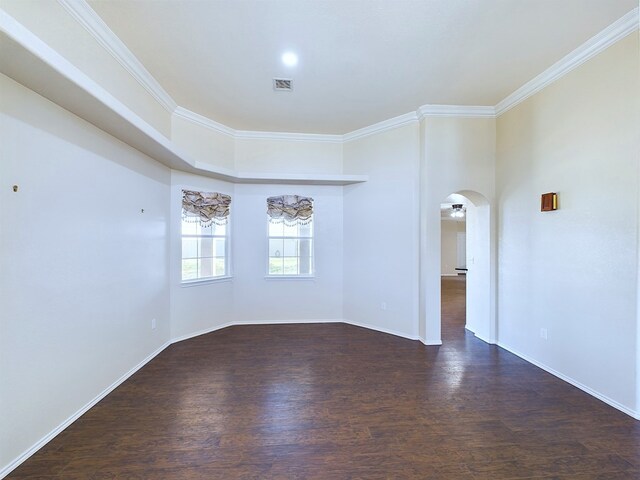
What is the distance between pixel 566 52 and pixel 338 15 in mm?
2209

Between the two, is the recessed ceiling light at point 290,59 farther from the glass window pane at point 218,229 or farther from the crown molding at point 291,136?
the glass window pane at point 218,229

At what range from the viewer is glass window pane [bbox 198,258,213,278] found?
436 centimetres

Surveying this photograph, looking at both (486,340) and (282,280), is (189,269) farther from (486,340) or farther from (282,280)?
(486,340)

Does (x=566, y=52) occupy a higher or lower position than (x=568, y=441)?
higher

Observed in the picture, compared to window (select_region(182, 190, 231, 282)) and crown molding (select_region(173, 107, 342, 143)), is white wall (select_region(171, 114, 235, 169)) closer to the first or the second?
crown molding (select_region(173, 107, 342, 143))

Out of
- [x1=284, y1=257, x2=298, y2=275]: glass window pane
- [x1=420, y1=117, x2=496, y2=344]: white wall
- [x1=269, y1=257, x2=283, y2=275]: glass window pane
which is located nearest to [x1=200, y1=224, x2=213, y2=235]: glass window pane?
[x1=269, y1=257, x2=283, y2=275]: glass window pane

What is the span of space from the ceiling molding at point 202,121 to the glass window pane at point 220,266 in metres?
1.98

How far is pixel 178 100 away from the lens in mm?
3727

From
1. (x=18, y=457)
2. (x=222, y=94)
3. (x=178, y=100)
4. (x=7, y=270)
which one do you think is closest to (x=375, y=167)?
(x=222, y=94)

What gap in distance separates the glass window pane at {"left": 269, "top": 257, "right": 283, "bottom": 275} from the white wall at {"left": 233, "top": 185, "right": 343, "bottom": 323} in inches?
4.4

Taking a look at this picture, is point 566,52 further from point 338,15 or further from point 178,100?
point 178,100

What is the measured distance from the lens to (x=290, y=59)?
2.87 metres

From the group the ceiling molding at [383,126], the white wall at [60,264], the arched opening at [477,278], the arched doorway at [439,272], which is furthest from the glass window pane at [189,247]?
the arched opening at [477,278]

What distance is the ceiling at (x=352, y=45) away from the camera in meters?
2.25
